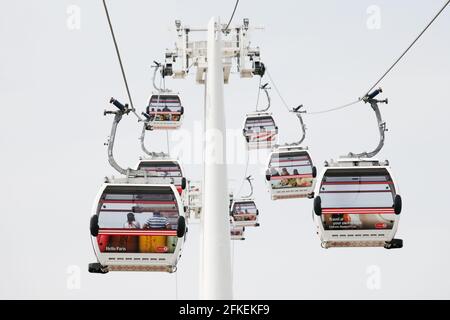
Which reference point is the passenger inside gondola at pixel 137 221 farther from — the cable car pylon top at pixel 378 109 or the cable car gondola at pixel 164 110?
the cable car gondola at pixel 164 110

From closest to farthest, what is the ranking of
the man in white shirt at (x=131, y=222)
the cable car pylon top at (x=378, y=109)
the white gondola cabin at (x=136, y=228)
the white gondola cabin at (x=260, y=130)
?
1. the white gondola cabin at (x=136, y=228)
2. the man in white shirt at (x=131, y=222)
3. the cable car pylon top at (x=378, y=109)
4. the white gondola cabin at (x=260, y=130)

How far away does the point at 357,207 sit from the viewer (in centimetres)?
1040

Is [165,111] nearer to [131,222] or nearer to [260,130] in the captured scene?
[260,130]

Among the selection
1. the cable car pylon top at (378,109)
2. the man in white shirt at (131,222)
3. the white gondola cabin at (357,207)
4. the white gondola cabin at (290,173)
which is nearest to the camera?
the man in white shirt at (131,222)

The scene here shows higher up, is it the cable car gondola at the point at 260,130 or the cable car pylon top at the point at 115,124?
the cable car gondola at the point at 260,130

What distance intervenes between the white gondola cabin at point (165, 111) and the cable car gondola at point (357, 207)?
1438 centimetres

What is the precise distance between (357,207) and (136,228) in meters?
3.85

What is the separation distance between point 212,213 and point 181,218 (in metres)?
0.68

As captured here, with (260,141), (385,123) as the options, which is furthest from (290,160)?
(385,123)

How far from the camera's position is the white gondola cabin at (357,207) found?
1024 cm

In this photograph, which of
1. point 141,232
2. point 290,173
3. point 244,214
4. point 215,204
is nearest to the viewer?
point 215,204

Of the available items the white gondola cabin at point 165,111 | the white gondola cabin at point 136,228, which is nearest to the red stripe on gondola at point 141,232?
the white gondola cabin at point 136,228

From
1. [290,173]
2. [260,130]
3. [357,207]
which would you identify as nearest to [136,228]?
[357,207]

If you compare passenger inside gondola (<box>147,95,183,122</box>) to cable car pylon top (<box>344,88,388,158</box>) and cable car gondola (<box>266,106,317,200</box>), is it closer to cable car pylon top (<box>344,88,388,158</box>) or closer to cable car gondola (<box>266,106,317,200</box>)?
cable car gondola (<box>266,106,317,200</box>)
